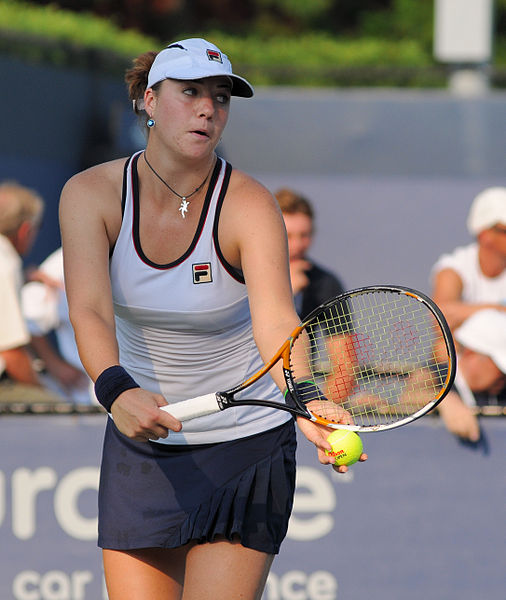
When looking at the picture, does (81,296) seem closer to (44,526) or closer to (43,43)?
(44,526)

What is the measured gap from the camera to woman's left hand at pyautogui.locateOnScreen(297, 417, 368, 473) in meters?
2.63

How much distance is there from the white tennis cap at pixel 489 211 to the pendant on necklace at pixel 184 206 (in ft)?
10.5

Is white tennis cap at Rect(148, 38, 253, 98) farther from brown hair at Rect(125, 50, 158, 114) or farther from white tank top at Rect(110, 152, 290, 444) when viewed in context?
white tank top at Rect(110, 152, 290, 444)

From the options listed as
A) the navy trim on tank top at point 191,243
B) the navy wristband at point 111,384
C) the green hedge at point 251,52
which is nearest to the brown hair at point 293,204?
the navy trim on tank top at point 191,243

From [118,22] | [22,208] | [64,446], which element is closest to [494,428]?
[64,446]

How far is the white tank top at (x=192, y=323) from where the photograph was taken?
2779 millimetres

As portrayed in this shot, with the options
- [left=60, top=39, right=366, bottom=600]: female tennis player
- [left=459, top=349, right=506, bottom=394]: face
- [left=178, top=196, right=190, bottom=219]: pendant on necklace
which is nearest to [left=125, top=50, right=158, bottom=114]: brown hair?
[left=60, top=39, right=366, bottom=600]: female tennis player

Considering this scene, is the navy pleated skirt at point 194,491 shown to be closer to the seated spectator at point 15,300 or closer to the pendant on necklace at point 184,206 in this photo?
the pendant on necklace at point 184,206

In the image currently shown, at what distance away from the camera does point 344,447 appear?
269 centimetres

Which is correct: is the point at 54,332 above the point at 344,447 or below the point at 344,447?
below

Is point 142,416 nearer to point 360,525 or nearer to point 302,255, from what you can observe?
point 360,525

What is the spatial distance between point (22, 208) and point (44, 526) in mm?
2252

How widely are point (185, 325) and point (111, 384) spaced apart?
359mm

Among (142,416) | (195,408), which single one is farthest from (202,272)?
(142,416)
